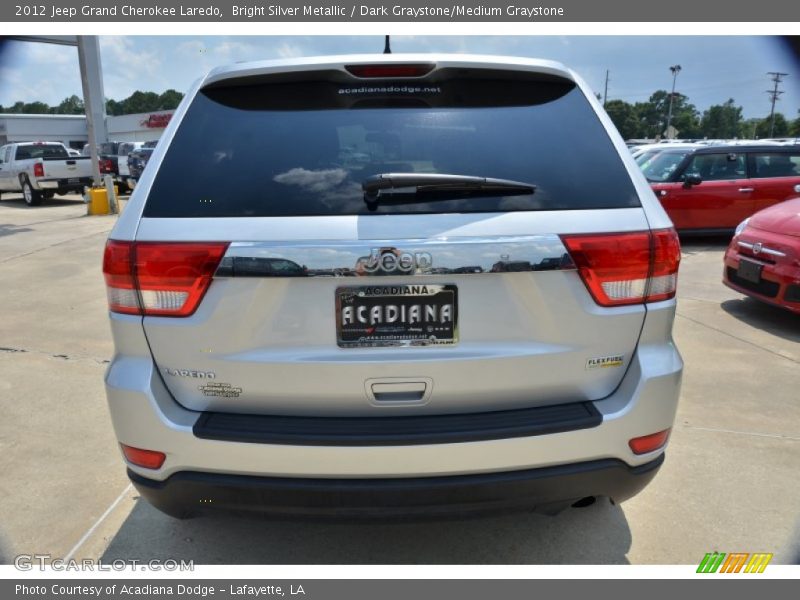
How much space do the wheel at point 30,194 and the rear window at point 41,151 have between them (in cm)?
104

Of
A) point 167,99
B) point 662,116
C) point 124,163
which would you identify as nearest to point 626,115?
point 662,116

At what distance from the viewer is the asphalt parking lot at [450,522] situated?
254cm

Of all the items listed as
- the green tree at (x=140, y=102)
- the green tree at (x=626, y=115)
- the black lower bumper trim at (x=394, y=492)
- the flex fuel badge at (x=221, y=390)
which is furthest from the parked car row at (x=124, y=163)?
the green tree at (x=140, y=102)

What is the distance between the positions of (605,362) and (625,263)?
33 cm

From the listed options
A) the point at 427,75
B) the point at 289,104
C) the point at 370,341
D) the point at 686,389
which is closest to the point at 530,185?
the point at 427,75

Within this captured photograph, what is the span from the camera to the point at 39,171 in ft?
60.6

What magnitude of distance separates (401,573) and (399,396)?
0.90 metres

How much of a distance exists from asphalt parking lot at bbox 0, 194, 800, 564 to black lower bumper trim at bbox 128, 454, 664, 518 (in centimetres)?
13

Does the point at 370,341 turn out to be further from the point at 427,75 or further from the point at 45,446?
the point at 45,446

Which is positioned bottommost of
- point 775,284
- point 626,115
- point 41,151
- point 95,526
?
point 95,526

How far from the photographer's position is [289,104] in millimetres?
2160

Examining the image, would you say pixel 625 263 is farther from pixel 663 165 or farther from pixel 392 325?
pixel 663 165

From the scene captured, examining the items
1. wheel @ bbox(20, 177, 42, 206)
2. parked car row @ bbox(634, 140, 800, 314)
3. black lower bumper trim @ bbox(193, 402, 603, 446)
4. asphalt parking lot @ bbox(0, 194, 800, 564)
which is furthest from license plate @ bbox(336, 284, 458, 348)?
wheel @ bbox(20, 177, 42, 206)

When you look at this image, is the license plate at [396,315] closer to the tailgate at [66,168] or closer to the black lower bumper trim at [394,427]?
the black lower bumper trim at [394,427]
